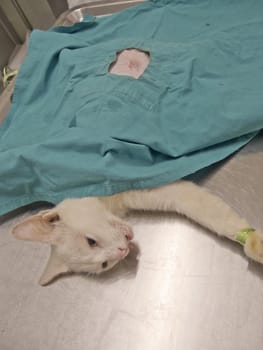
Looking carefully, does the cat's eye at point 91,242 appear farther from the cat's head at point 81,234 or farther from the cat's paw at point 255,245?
the cat's paw at point 255,245

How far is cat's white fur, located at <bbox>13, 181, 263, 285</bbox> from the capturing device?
56cm

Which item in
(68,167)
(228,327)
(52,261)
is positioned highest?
(68,167)

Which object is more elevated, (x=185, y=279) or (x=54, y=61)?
(x=54, y=61)

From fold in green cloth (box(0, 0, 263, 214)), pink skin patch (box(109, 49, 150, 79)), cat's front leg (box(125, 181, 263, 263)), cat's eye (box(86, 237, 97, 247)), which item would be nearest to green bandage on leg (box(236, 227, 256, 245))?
cat's front leg (box(125, 181, 263, 263))

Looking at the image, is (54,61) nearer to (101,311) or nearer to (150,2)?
(150,2)

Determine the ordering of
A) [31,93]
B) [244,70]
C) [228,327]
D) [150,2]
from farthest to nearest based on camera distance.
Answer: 1. [150,2]
2. [31,93]
3. [244,70]
4. [228,327]

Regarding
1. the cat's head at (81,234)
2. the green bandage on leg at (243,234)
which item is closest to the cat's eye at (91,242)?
the cat's head at (81,234)

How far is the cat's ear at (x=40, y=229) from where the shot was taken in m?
0.58

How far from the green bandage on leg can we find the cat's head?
7.3 inches

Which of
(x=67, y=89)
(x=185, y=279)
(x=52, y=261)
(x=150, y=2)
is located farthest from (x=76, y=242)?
(x=150, y=2)

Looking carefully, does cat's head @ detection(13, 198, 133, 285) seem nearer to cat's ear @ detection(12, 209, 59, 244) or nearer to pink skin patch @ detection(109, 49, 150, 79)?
cat's ear @ detection(12, 209, 59, 244)

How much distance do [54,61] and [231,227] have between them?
57cm

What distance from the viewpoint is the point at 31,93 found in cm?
78

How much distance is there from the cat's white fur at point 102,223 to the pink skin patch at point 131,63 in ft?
0.86
